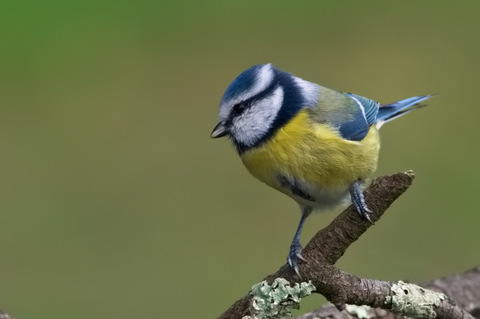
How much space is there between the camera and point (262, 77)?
65.6 inches

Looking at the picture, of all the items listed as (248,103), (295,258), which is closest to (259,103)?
(248,103)

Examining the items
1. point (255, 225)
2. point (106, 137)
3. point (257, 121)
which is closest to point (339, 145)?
point (257, 121)

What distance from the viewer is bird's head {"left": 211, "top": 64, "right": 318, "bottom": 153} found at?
1640 mm

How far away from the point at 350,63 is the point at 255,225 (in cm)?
94

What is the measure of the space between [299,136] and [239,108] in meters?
0.16

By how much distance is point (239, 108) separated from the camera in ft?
5.51

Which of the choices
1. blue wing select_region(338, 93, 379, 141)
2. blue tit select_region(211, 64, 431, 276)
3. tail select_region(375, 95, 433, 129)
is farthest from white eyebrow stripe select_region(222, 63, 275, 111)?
tail select_region(375, 95, 433, 129)

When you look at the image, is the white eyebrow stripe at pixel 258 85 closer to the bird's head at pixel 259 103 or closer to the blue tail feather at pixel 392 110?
the bird's head at pixel 259 103

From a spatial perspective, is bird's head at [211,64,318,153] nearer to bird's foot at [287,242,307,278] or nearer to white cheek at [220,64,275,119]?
white cheek at [220,64,275,119]

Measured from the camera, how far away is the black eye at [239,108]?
1674 mm

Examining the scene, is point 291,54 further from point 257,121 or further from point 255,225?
point 257,121

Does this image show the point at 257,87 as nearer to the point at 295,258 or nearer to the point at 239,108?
the point at 239,108

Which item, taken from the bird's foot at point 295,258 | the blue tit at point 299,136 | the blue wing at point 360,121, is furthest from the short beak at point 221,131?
Result: the bird's foot at point 295,258

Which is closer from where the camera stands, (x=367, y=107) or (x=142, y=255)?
(x=367, y=107)
